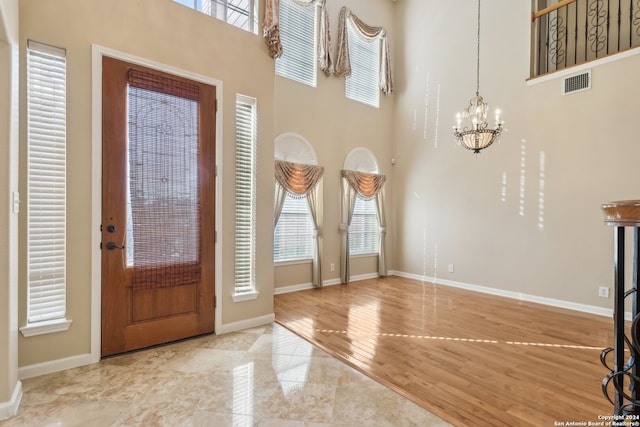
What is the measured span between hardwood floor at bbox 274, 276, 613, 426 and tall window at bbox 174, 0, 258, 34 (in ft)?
11.4

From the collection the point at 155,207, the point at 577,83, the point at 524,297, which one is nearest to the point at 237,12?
the point at 155,207

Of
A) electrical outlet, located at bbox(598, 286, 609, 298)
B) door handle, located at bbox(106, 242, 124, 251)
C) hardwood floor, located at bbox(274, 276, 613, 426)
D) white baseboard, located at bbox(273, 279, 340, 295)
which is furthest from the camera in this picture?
white baseboard, located at bbox(273, 279, 340, 295)

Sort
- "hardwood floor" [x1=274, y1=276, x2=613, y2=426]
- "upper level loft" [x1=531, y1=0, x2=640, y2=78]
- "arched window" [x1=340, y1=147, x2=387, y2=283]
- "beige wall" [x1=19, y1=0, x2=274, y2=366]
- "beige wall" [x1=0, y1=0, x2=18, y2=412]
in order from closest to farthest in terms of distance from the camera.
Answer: "beige wall" [x1=0, y1=0, x2=18, y2=412] < "hardwood floor" [x1=274, y1=276, x2=613, y2=426] < "beige wall" [x1=19, y1=0, x2=274, y2=366] < "upper level loft" [x1=531, y1=0, x2=640, y2=78] < "arched window" [x1=340, y1=147, x2=387, y2=283]

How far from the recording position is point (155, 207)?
296 centimetres

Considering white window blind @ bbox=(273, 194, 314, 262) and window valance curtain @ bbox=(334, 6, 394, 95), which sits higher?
window valance curtain @ bbox=(334, 6, 394, 95)

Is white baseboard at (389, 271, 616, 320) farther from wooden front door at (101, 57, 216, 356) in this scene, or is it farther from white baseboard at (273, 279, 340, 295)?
wooden front door at (101, 57, 216, 356)

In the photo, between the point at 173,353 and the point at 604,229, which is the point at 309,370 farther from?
the point at 604,229

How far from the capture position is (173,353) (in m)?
2.92

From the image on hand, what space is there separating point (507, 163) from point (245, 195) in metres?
4.12

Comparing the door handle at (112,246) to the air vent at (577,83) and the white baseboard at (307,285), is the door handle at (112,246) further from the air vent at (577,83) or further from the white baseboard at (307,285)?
the air vent at (577,83)

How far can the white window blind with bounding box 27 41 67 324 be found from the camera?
2.46 metres

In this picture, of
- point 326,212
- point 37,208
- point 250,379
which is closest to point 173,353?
point 250,379

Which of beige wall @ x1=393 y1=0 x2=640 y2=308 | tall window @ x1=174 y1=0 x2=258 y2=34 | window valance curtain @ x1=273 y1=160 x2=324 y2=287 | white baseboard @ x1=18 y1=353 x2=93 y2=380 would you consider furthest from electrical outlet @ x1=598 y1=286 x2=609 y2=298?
white baseboard @ x1=18 y1=353 x2=93 y2=380

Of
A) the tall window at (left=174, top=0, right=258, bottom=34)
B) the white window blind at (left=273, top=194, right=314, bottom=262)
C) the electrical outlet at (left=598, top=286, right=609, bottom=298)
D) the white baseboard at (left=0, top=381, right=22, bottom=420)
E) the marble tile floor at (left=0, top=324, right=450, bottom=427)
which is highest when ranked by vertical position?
the tall window at (left=174, top=0, right=258, bottom=34)
